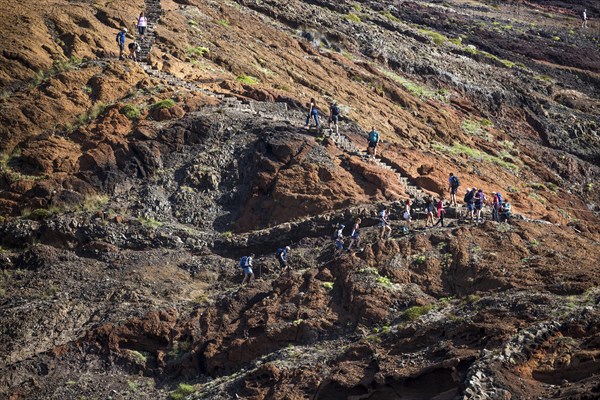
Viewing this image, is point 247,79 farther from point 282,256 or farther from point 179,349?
point 179,349

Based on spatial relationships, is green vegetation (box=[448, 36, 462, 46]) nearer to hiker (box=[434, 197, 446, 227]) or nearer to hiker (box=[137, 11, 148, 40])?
hiker (box=[137, 11, 148, 40])

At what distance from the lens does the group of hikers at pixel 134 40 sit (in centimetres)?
4916

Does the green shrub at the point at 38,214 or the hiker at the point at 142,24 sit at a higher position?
the hiker at the point at 142,24

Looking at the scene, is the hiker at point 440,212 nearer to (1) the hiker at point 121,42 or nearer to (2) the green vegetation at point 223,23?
(1) the hiker at point 121,42

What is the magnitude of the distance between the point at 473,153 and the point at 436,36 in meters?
26.5

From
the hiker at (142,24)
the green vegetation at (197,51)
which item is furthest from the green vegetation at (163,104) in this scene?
the green vegetation at (197,51)

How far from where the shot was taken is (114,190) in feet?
140

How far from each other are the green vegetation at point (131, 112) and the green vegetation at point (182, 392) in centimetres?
1562

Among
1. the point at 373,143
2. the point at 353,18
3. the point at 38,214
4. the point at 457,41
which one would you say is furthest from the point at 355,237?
the point at 457,41

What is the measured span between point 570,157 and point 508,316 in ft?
110

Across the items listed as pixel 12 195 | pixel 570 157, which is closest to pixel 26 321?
pixel 12 195

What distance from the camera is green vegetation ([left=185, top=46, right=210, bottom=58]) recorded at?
173 ft

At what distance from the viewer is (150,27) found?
53.4 m

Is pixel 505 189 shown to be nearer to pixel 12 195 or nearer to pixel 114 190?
pixel 114 190
